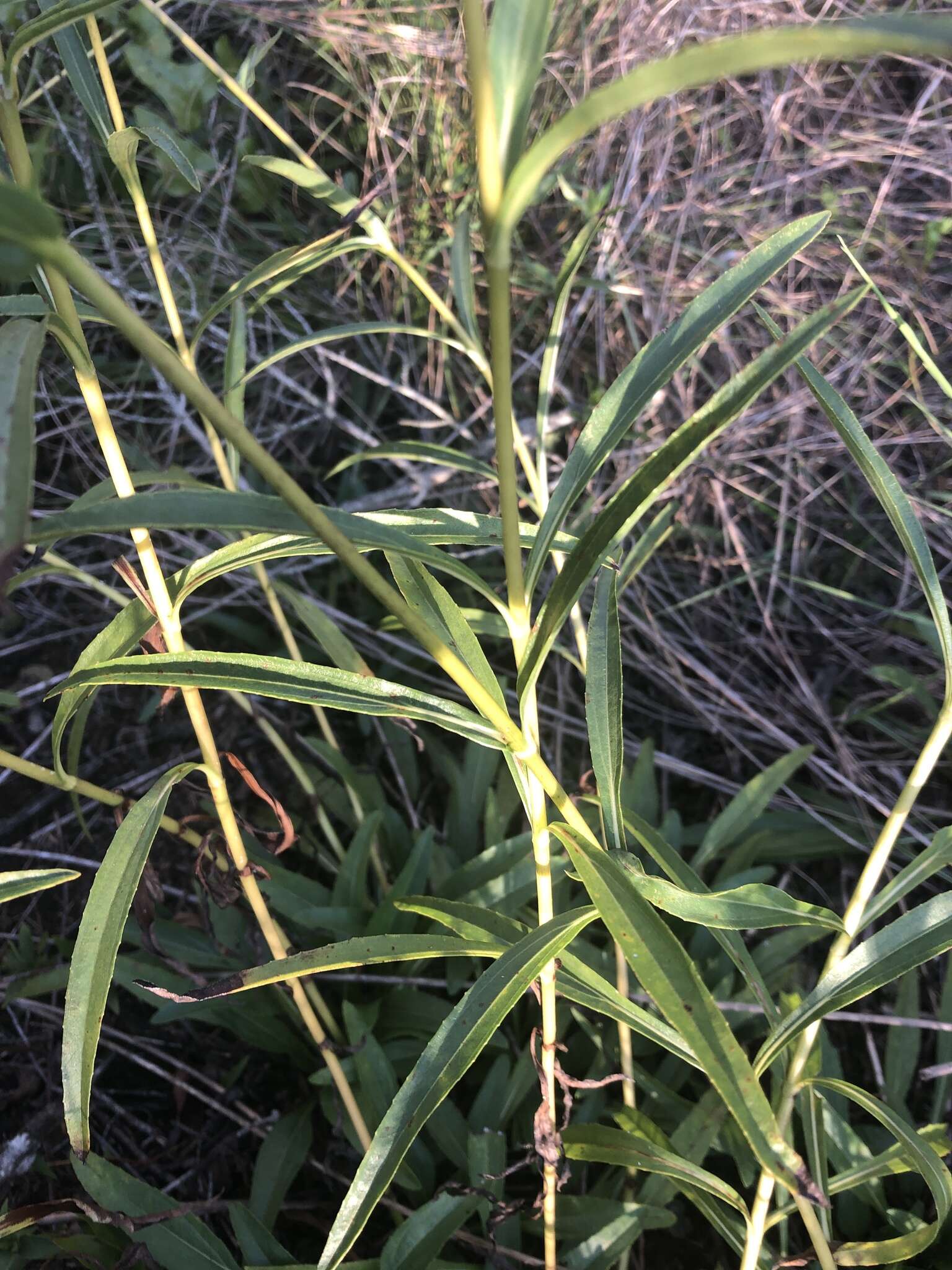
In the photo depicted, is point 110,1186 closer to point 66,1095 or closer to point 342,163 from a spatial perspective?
point 66,1095

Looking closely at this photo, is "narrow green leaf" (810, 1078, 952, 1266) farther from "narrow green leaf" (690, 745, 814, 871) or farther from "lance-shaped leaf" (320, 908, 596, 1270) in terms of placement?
"narrow green leaf" (690, 745, 814, 871)

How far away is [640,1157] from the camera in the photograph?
88cm

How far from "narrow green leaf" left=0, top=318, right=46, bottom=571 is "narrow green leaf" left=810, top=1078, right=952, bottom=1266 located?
2.54 feet

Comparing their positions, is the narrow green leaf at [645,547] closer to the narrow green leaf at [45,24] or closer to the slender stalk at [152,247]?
the slender stalk at [152,247]

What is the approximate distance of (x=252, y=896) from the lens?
0.89 metres

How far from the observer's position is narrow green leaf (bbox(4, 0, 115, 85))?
62 cm

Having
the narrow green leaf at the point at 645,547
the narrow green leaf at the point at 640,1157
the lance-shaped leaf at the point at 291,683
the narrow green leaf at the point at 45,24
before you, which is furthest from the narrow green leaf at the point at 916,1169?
the narrow green leaf at the point at 45,24

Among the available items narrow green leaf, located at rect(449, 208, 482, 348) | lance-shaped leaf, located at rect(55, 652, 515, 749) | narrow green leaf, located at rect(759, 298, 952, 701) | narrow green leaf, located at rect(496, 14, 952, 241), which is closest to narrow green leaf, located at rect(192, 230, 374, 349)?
narrow green leaf, located at rect(449, 208, 482, 348)

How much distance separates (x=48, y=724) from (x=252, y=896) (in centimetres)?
106

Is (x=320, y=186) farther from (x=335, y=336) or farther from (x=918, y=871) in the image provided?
(x=918, y=871)

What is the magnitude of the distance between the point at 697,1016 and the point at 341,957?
12.3 inches

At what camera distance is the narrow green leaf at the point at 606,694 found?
29.2 inches

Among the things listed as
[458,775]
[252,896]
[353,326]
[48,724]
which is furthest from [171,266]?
[252,896]

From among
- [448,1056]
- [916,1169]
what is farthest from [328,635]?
[916,1169]
